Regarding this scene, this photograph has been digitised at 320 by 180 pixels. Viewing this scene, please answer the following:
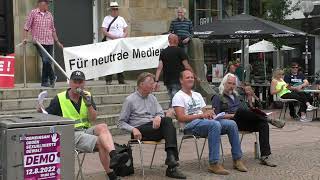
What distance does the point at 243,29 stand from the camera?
15.5 m

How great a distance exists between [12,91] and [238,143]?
5.09m

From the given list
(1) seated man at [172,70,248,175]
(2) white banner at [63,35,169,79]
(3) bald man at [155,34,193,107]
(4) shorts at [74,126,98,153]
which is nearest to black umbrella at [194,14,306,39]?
(2) white banner at [63,35,169,79]

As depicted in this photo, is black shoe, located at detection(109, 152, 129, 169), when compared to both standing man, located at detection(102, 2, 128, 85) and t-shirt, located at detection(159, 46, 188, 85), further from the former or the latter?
standing man, located at detection(102, 2, 128, 85)

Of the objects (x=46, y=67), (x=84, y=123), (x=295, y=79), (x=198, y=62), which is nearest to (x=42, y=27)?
(x=46, y=67)

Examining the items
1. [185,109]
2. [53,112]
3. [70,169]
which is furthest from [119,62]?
[70,169]

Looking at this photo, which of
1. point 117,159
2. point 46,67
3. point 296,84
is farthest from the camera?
point 296,84

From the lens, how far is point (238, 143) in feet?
26.1

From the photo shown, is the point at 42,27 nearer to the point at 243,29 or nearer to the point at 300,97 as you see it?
the point at 243,29

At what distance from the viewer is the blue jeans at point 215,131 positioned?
7.61 m

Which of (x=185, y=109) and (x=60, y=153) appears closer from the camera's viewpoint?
(x=60, y=153)

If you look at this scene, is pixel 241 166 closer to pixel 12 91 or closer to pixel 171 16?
pixel 12 91

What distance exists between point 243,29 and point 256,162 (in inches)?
294

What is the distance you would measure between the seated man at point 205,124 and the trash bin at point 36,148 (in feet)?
8.75

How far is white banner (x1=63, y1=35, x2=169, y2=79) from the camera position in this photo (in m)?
12.5
